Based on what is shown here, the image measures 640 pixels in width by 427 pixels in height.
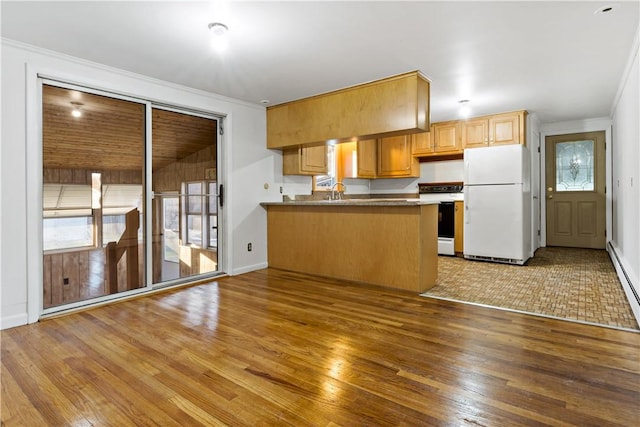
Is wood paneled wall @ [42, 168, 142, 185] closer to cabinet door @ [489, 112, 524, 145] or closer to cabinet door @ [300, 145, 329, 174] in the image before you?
cabinet door @ [300, 145, 329, 174]

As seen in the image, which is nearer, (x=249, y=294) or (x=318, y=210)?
(x=249, y=294)

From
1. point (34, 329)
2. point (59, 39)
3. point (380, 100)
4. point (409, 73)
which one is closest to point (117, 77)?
point (59, 39)

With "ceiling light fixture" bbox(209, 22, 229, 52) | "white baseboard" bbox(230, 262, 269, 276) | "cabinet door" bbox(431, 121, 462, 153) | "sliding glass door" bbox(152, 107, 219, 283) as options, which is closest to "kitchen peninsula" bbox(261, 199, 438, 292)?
"white baseboard" bbox(230, 262, 269, 276)

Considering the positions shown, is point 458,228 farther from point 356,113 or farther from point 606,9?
point 606,9

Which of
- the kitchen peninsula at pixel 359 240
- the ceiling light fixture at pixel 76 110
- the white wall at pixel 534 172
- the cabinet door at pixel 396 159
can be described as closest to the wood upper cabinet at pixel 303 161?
→ the kitchen peninsula at pixel 359 240

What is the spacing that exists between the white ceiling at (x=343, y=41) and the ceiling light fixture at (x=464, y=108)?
55 cm

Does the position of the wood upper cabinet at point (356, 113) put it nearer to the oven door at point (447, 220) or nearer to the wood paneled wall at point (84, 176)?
the wood paneled wall at point (84, 176)

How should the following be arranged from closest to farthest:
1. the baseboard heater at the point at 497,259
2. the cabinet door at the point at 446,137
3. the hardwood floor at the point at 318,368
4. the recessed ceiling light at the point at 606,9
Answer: the hardwood floor at the point at 318,368 → the recessed ceiling light at the point at 606,9 → the baseboard heater at the point at 497,259 → the cabinet door at the point at 446,137

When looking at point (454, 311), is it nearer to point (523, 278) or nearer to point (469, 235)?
point (523, 278)

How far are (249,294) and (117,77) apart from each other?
8.36 feet

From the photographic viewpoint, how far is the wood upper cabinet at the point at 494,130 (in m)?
5.25

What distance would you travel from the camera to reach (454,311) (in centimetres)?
308

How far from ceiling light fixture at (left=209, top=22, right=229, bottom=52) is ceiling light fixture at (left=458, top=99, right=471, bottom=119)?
3230 millimetres

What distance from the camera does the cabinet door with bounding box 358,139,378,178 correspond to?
6527 millimetres
